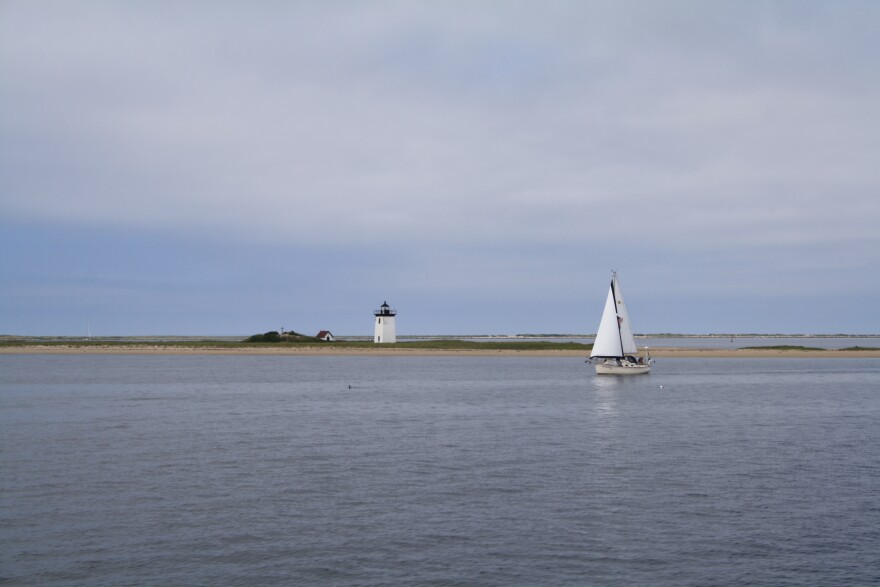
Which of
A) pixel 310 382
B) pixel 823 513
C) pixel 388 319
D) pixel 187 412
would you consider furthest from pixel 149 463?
pixel 388 319

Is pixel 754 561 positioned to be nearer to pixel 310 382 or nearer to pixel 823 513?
pixel 823 513

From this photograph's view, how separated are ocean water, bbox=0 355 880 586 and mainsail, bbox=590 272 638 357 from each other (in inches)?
1253

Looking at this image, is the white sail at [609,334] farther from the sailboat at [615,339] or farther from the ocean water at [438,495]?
the ocean water at [438,495]

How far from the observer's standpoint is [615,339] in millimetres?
85625

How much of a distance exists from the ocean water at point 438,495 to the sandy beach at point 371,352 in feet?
296

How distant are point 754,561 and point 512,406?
3520 cm

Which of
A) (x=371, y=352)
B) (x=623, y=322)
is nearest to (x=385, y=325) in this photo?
(x=371, y=352)

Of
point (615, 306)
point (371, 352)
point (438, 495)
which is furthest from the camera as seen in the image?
point (371, 352)

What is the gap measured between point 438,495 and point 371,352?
120 metres

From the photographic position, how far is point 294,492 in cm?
2488

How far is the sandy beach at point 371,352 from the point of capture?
14275 cm

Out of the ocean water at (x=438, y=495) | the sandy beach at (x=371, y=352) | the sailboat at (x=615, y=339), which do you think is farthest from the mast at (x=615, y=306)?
the sandy beach at (x=371, y=352)

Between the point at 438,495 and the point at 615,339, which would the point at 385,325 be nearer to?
the point at 615,339

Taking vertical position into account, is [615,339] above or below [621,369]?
above
